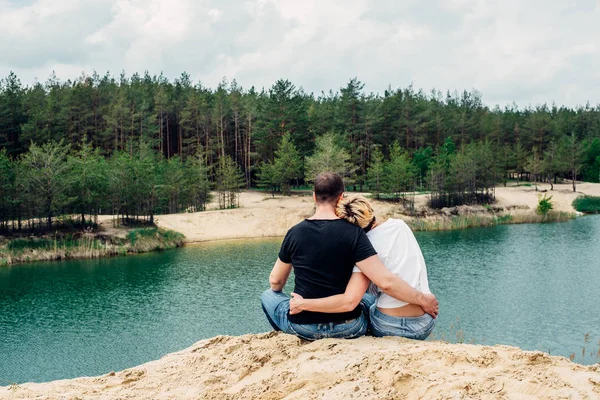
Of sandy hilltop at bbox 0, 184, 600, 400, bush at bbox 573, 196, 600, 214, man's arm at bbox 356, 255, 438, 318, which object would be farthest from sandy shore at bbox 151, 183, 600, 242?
man's arm at bbox 356, 255, 438, 318

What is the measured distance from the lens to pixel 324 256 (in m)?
4.66

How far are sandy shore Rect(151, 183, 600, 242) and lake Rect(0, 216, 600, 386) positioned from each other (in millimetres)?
6971

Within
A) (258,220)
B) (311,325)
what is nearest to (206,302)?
(311,325)

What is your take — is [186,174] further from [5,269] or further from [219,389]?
[219,389]

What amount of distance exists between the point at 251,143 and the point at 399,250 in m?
61.9

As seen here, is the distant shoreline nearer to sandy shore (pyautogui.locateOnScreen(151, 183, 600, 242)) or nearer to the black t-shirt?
sandy shore (pyautogui.locateOnScreen(151, 183, 600, 242))

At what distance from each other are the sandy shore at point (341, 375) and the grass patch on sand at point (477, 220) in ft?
140

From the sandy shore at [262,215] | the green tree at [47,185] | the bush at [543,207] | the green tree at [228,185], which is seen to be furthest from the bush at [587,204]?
the green tree at [47,185]

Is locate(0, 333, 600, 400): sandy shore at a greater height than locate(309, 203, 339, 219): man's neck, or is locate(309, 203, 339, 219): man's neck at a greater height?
locate(309, 203, 339, 219): man's neck

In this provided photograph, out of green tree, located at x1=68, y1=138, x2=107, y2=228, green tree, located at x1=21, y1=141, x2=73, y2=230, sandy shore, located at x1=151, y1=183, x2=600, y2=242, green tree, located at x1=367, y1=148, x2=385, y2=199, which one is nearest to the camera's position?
green tree, located at x1=21, y1=141, x2=73, y2=230

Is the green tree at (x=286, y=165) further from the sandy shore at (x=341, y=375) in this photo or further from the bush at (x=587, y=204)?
the sandy shore at (x=341, y=375)

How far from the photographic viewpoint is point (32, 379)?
13492 mm

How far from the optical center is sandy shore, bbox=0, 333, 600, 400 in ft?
11.5

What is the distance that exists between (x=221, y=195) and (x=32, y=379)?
138ft
